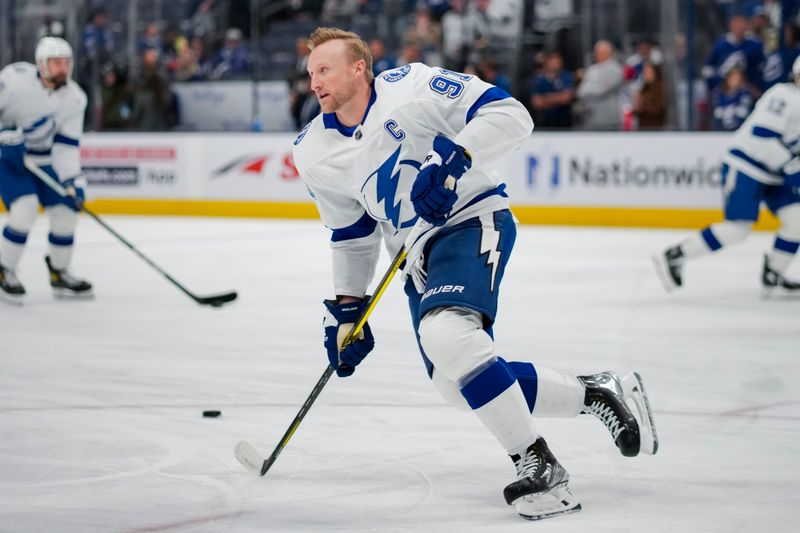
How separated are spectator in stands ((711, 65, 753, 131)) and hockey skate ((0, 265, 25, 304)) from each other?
536cm

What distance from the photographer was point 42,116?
6066mm

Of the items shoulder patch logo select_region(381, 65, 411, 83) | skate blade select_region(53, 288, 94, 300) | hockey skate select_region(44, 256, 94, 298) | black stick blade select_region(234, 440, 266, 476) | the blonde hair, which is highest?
the blonde hair

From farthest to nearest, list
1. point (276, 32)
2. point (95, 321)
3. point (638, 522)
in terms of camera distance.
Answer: point (276, 32), point (95, 321), point (638, 522)

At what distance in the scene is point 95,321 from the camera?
18.2 ft

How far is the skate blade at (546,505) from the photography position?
248 cm

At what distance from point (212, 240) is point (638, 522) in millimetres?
6847

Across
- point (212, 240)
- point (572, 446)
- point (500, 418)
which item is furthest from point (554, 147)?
point (500, 418)

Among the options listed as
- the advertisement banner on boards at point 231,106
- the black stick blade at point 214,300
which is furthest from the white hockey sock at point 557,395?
the advertisement banner on boards at point 231,106

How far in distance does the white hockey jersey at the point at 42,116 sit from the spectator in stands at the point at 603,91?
4674 millimetres

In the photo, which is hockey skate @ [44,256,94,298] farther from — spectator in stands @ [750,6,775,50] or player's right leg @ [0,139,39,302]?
spectator in stands @ [750,6,775,50]

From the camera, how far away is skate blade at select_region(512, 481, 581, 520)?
2.48m

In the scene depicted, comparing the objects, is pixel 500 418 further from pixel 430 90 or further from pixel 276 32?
pixel 276 32

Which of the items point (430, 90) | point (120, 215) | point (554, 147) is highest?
point (430, 90)

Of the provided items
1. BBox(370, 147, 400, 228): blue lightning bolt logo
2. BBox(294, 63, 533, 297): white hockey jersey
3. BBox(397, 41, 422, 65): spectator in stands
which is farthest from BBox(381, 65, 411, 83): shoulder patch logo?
BBox(397, 41, 422, 65): spectator in stands
